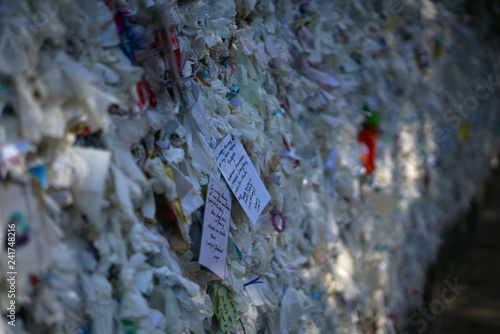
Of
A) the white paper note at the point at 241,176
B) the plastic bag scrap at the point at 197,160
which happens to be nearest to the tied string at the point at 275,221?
the plastic bag scrap at the point at 197,160

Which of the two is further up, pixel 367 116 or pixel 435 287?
pixel 367 116

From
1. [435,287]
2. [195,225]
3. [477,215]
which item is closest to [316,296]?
[195,225]

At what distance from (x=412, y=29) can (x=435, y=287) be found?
1794mm

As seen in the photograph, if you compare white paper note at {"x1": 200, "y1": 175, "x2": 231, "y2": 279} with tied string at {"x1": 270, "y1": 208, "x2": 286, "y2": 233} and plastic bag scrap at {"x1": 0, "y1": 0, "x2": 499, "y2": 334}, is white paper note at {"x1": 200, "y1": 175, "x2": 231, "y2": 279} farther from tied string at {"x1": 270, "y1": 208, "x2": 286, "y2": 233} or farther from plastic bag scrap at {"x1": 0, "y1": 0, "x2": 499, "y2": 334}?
tied string at {"x1": 270, "y1": 208, "x2": 286, "y2": 233}

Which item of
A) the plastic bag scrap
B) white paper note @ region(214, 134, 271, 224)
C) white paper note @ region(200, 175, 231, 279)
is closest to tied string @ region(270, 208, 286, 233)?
the plastic bag scrap

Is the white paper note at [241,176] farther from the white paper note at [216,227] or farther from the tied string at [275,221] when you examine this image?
the tied string at [275,221]

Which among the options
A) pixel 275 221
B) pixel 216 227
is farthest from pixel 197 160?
pixel 275 221

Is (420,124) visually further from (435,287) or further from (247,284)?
(247,284)

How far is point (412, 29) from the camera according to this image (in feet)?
9.48

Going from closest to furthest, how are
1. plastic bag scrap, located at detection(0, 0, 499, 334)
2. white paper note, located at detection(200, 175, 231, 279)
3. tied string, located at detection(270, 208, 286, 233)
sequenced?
plastic bag scrap, located at detection(0, 0, 499, 334), white paper note, located at detection(200, 175, 231, 279), tied string, located at detection(270, 208, 286, 233)

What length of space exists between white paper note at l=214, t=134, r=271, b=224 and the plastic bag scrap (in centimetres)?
2

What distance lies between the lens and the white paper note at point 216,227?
1098 mm

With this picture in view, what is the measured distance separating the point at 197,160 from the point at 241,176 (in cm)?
20

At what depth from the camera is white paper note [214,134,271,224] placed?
1.20 meters
